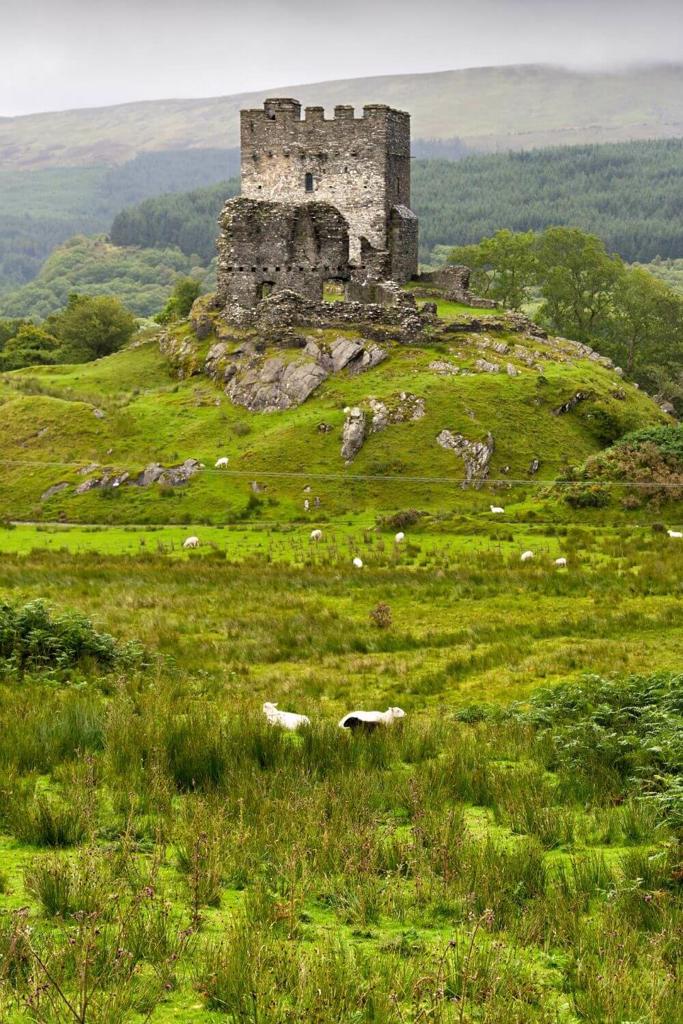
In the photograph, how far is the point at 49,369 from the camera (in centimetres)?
6072

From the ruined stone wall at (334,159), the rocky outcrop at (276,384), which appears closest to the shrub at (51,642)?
the rocky outcrop at (276,384)

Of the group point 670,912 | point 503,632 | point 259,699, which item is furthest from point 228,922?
point 503,632

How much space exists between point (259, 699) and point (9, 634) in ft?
12.8

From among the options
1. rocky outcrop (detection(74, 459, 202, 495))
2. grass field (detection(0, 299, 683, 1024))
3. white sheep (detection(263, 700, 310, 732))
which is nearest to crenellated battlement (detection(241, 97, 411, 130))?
rocky outcrop (detection(74, 459, 202, 495))

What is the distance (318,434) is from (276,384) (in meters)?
5.36

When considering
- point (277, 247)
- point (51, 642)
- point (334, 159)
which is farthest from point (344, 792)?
point (334, 159)

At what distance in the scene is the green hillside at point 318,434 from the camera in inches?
1628

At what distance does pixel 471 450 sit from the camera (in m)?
43.6

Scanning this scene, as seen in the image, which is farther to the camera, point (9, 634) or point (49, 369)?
point (49, 369)

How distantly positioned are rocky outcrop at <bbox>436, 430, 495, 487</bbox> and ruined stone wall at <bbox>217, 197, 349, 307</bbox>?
A: 1338 centimetres

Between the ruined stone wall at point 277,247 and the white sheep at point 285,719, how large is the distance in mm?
42922

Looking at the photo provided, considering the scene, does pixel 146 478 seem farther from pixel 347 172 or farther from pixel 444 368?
pixel 347 172

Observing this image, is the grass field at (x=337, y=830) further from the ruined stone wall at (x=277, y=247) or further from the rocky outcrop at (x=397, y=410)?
the ruined stone wall at (x=277, y=247)

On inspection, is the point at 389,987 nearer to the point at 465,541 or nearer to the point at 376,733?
the point at 376,733
